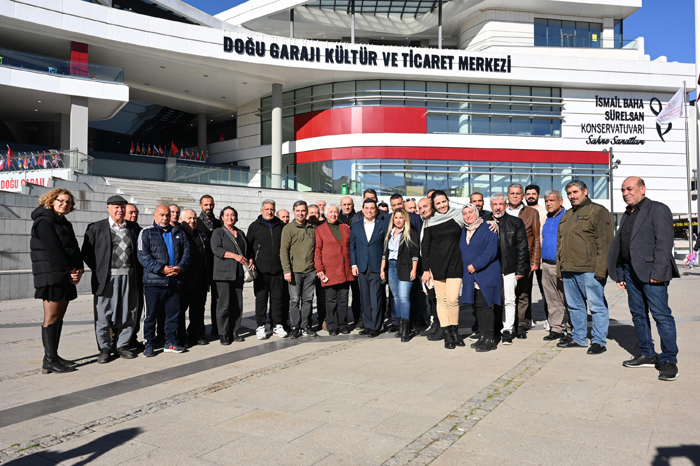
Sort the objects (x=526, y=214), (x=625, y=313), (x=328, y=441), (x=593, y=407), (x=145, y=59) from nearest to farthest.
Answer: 1. (x=328, y=441)
2. (x=593, y=407)
3. (x=526, y=214)
4. (x=625, y=313)
5. (x=145, y=59)

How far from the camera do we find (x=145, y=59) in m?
28.2

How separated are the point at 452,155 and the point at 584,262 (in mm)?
27481

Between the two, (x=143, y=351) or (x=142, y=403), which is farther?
(x=143, y=351)

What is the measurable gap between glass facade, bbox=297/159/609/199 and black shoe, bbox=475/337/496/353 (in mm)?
24339

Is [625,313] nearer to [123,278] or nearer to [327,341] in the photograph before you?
[327,341]

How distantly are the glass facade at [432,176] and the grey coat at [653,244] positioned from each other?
25.4 metres

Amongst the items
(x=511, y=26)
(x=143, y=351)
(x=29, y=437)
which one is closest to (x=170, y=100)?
(x=511, y=26)

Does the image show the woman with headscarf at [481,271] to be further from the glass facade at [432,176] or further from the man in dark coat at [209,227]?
the glass facade at [432,176]

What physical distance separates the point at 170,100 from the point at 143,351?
33.2m

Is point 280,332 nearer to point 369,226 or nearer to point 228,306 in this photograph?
point 228,306

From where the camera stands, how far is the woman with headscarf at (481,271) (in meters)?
6.52

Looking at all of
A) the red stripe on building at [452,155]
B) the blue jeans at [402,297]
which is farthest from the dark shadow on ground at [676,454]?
the red stripe on building at [452,155]

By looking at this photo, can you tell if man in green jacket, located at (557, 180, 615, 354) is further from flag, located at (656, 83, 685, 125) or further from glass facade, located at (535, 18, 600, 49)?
glass facade, located at (535, 18, 600, 49)

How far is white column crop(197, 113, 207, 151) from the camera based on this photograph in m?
39.2
